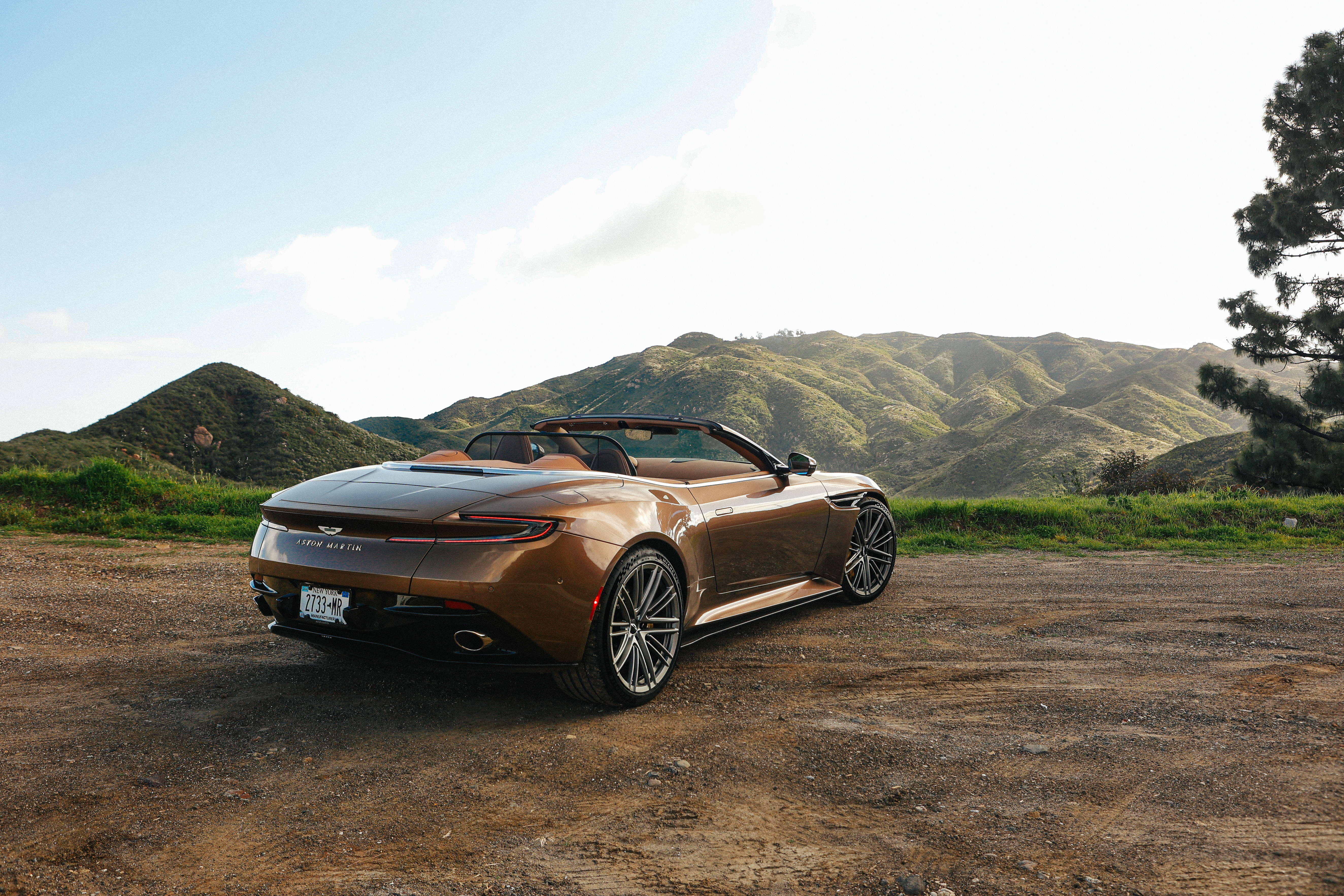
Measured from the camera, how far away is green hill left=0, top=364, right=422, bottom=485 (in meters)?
20.4

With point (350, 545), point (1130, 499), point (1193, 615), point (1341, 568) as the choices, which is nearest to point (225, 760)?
point (350, 545)

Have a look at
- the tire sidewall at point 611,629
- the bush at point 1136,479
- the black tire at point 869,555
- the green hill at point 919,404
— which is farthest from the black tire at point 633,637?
the green hill at point 919,404

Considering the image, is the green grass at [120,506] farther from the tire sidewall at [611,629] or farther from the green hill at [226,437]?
the green hill at [226,437]

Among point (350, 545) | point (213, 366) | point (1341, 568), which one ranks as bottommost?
point (1341, 568)

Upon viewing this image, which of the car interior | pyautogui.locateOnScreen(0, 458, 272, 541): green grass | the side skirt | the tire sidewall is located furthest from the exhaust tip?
pyautogui.locateOnScreen(0, 458, 272, 541): green grass

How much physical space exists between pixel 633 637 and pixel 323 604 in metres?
1.34

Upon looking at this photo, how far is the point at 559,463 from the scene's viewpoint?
407 centimetres

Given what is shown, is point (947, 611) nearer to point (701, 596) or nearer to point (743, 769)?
point (701, 596)

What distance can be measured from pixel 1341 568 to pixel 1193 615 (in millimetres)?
3428

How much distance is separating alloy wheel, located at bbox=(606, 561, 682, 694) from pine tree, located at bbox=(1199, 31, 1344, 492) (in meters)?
23.2

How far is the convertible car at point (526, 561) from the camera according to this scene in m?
3.18

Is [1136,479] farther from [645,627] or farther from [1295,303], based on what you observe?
[645,627]

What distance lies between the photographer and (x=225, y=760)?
2.98 m

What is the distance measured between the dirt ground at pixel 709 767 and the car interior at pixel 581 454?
3.55 ft
